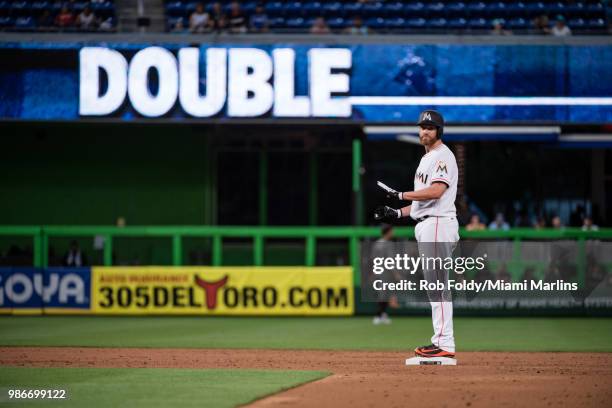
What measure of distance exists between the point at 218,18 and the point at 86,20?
8.00 feet

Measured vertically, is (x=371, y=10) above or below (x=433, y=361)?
above

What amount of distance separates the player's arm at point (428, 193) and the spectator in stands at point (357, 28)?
413 inches

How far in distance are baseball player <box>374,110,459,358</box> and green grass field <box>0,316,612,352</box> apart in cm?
352

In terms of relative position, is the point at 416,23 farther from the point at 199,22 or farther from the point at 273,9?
the point at 199,22

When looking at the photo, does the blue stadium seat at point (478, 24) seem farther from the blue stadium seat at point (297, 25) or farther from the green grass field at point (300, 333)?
the green grass field at point (300, 333)

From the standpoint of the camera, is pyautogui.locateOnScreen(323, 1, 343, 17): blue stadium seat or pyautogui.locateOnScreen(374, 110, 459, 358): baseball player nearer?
pyautogui.locateOnScreen(374, 110, 459, 358): baseball player

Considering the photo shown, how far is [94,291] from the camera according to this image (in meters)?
18.0

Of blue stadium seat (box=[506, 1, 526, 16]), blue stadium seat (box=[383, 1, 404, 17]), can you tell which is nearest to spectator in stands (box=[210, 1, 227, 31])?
blue stadium seat (box=[383, 1, 404, 17])

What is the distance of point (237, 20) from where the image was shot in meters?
19.2

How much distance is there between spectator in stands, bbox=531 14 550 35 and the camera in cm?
1922

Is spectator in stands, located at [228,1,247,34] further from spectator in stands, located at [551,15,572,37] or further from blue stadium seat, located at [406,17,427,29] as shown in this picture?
spectator in stands, located at [551,15,572,37]

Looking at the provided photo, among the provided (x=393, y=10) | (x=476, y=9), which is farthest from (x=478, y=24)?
(x=393, y=10)

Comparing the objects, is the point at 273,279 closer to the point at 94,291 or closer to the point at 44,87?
the point at 94,291

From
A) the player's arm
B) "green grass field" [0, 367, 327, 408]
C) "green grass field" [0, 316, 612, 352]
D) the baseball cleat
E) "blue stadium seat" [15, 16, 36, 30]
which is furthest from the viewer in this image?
"blue stadium seat" [15, 16, 36, 30]
